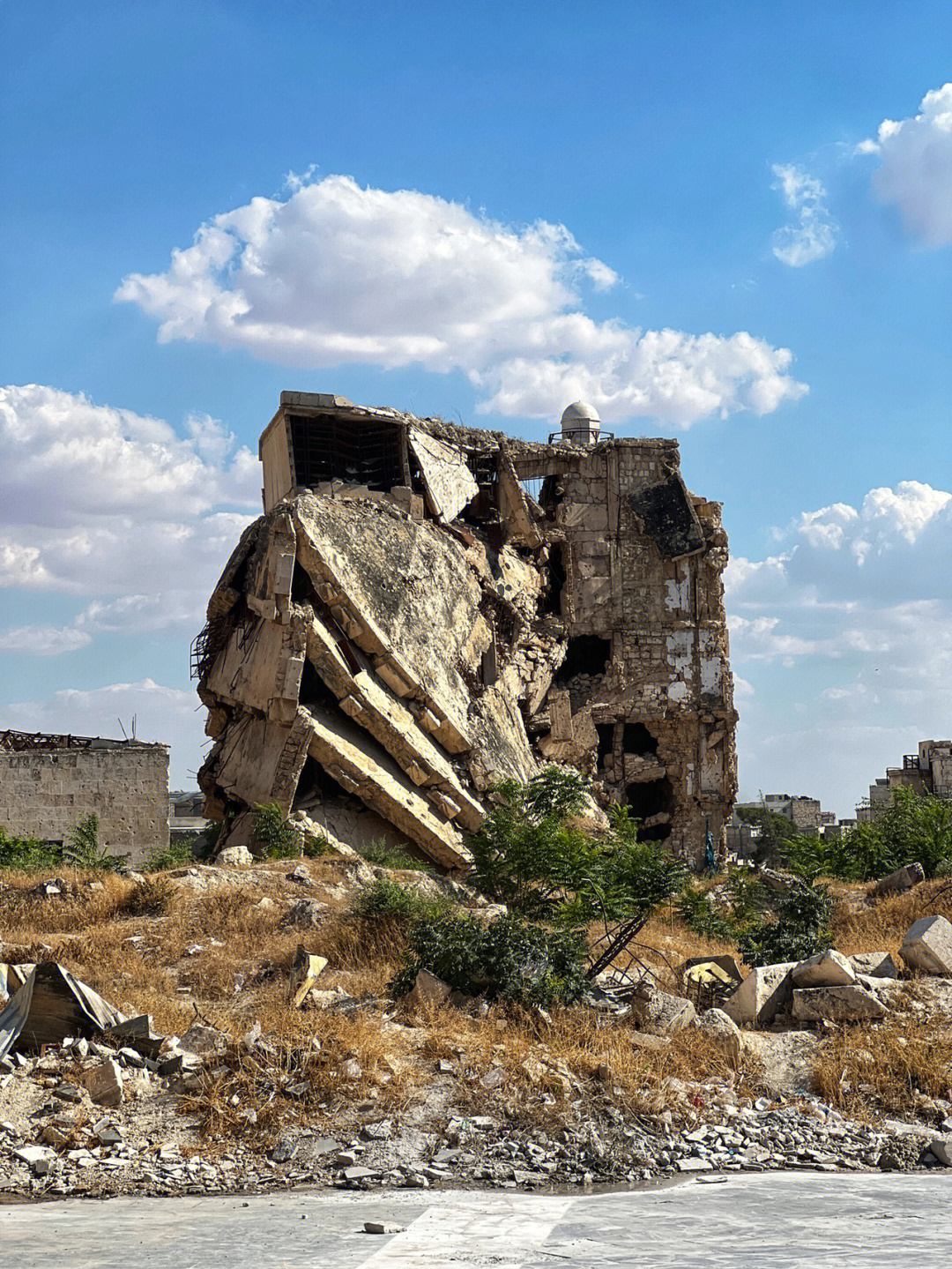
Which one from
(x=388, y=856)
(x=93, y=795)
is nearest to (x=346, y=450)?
(x=93, y=795)

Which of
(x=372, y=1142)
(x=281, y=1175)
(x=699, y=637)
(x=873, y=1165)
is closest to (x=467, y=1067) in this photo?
(x=372, y=1142)

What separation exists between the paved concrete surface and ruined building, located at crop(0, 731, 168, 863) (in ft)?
53.0

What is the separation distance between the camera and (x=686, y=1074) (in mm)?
8180

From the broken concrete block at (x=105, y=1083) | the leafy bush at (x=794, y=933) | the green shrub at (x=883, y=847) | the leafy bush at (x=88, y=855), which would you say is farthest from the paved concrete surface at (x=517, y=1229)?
the green shrub at (x=883, y=847)

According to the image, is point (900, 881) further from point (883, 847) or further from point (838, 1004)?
point (838, 1004)

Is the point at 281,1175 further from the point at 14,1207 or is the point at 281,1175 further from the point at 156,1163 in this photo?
the point at 14,1207

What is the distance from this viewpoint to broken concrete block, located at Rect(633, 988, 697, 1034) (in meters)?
8.81

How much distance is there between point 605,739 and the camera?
25.2 meters

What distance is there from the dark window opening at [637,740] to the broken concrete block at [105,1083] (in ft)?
61.5

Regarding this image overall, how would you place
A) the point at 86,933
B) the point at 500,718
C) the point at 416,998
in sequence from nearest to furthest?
the point at 416,998 → the point at 86,933 → the point at 500,718

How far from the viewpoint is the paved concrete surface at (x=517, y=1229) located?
5328 millimetres

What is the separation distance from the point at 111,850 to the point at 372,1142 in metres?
16.0

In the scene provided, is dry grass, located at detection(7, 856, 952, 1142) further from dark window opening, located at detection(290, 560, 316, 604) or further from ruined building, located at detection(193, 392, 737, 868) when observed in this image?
dark window opening, located at detection(290, 560, 316, 604)

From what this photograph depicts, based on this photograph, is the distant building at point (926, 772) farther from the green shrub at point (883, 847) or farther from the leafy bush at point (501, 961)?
the leafy bush at point (501, 961)
